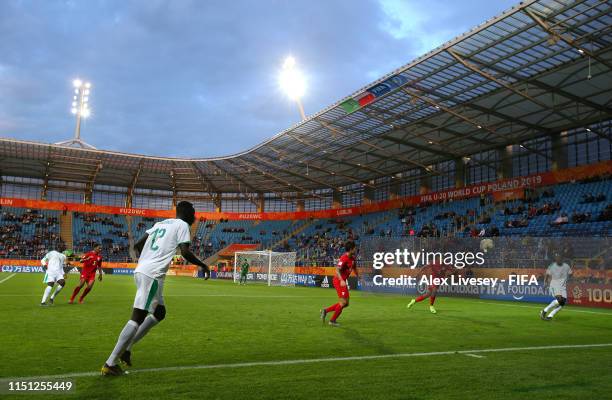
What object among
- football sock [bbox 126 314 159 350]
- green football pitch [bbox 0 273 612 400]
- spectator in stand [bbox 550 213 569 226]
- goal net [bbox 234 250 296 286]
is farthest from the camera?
goal net [bbox 234 250 296 286]

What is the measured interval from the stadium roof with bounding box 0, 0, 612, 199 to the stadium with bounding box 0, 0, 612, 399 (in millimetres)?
178

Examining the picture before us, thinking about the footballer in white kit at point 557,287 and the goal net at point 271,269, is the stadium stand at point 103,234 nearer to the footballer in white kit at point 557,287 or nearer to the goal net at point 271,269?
the goal net at point 271,269

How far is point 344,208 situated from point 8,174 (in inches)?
1666

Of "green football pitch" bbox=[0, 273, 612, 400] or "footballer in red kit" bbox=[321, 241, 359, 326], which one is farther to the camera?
"footballer in red kit" bbox=[321, 241, 359, 326]

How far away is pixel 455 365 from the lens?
290 inches

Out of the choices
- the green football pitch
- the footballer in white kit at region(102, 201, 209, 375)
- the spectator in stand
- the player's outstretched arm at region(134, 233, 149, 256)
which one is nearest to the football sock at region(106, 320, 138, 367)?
the footballer in white kit at region(102, 201, 209, 375)

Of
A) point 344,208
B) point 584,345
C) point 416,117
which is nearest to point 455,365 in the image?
point 584,345

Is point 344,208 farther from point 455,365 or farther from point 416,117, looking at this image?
point 455,365

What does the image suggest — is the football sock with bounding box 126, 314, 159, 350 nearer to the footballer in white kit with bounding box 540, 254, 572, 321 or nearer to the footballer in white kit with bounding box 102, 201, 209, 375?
the footballer in white kit with bounding box 102, 201, 209, 375

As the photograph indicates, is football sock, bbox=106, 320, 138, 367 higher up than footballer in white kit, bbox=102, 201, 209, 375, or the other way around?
footballer in white kit, bbox=102, 201, 209, 375

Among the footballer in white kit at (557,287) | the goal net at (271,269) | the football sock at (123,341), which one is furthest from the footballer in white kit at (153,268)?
the goal net at (271,269)

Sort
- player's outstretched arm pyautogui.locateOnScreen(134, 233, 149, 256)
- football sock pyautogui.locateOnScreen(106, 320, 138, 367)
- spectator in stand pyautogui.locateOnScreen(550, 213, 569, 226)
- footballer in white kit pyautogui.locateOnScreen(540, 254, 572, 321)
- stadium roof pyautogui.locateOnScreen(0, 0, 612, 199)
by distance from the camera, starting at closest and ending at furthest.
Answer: football sock pyautogui.locateOnScreen(106, 320, 138, 367), player's outstretched arm pyautogui.locateOnScreen(134, 233, 149, 256), footballer in white kit pyautogui.locateOnScreen(540, 254, 572, 321), stadium roof pyautogui.locateOnScreen(0, 0, 612, 199), spectator in stand pyautogui.locateOnScreen(550, 213, 569, 226)
